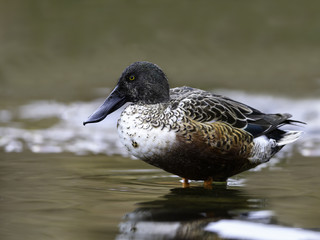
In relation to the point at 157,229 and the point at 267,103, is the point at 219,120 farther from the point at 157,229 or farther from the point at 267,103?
the point at 267,103

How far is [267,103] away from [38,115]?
13.0 ft

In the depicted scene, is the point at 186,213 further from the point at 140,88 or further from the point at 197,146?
the point at 140,88

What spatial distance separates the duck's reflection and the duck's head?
0.84 m

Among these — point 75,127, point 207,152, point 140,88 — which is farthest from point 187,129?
point 75,127

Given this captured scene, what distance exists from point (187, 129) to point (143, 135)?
36 centimetres

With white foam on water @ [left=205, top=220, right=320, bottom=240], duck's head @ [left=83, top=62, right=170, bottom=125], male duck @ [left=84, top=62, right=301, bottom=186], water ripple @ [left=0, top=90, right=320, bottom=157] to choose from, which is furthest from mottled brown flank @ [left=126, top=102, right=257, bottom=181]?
water ripple @ [left=0, top=90, right=320, bottom=157]

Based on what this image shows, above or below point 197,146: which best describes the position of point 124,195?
below

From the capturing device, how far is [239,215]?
4395 millimetres

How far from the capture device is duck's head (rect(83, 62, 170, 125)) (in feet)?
17.9

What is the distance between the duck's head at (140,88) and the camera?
17.9 feet

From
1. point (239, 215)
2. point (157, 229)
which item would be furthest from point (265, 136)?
point (157, 229)

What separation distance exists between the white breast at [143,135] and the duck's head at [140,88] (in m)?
0.21

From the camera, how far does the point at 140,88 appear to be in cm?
548

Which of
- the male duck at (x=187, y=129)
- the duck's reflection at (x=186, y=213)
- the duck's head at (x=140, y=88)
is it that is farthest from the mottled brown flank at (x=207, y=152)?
the duck's head at (x=140, y=88)
